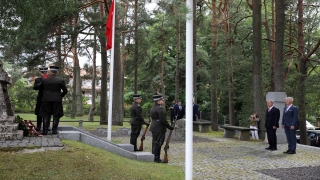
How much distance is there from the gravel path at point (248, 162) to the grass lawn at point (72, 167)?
1.53 m

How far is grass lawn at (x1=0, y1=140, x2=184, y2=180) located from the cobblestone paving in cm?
145

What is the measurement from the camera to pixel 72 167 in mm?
6195

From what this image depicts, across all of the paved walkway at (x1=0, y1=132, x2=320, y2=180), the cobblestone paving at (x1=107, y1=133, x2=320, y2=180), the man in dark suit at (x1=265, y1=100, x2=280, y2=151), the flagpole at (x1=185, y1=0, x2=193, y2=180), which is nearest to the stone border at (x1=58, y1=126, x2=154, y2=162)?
the paved walkway at (x1=0, y1=132, x2=320, y2=180)

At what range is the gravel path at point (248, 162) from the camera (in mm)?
7844

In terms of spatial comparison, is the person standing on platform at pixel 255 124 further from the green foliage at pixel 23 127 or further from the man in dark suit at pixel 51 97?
the green foliage at pixel 23 127

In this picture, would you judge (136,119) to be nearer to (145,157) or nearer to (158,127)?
(158,127)

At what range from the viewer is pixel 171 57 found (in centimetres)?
4088

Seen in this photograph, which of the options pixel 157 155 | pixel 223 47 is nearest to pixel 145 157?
pixel 157 155

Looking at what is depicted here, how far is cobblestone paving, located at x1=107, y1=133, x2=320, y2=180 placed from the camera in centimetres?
795

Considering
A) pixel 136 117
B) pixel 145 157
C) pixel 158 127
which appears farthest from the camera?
pixel 136 117

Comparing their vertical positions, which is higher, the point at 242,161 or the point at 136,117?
the point at 136,117

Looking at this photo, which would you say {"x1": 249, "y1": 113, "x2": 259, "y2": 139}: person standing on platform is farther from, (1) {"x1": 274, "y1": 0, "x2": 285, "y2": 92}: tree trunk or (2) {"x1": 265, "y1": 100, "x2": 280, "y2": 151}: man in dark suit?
(2) {"x1": 265, "y1": 100, "x2": 280, "y2": 151}: man in dark suit

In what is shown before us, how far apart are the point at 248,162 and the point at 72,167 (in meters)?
5.49

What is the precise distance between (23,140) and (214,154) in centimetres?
605
